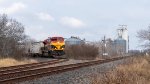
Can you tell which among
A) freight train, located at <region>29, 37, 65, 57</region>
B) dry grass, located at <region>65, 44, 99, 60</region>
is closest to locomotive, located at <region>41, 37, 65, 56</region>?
freight train, located at <region>29, 37, 65, 57</region>

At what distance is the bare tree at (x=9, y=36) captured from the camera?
42.4 m

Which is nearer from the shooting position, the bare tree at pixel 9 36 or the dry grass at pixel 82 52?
the bare tree at pixel 9 36

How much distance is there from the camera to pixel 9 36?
4847 cm

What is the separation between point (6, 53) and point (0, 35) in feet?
15.4

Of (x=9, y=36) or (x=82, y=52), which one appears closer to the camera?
(x=9, y=36)

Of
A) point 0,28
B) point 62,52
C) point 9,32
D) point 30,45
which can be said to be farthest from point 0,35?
point 30,45

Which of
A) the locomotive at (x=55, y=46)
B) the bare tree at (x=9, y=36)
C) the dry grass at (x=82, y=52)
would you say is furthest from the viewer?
the dry grass at (x=82, y=52)

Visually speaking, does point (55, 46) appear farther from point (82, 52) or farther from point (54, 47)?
point (82, 52)

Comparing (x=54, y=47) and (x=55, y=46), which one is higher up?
(x=55, y=46)

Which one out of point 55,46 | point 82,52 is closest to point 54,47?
point 55,46

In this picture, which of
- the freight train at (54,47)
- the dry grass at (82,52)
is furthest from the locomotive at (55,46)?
the dry grass at (82,52)

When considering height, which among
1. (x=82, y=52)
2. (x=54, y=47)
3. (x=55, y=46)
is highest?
(x=55, y=46)

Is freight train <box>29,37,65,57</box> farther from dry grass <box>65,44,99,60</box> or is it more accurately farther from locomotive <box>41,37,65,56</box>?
dry grass <box>65,44,99,60</box>

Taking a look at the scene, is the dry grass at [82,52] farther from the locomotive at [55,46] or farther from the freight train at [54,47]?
the locomotive at [55,46]
